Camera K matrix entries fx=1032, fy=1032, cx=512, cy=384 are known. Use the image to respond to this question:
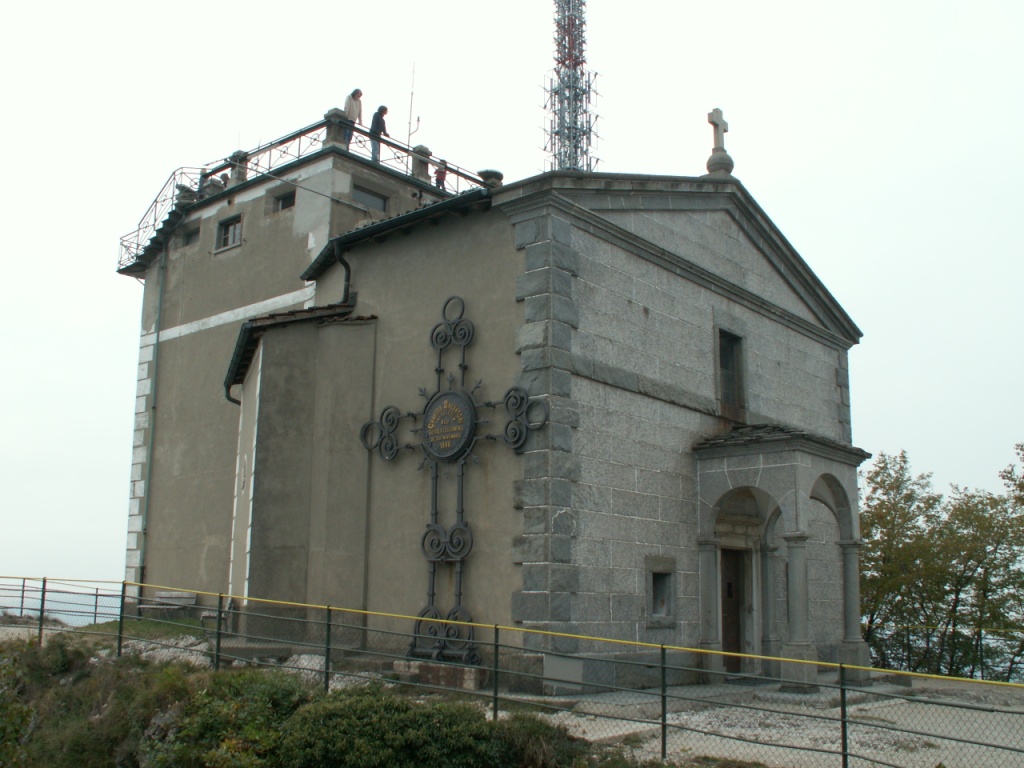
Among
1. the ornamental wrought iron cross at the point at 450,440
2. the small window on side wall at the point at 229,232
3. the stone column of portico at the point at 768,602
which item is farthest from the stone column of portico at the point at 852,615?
the small window on side wall at the point at 229,232

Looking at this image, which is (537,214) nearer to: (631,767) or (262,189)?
(631,767)

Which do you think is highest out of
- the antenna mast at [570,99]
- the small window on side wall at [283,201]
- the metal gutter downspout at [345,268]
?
the antenna mast at [570,99]

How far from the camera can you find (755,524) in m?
15.9

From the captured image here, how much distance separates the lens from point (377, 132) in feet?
69.1

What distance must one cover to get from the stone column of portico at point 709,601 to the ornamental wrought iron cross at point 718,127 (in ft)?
22.1

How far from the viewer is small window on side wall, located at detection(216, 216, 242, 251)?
2064cm

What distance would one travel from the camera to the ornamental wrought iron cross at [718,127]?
1723cm

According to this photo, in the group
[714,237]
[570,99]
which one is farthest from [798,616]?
[570,99]

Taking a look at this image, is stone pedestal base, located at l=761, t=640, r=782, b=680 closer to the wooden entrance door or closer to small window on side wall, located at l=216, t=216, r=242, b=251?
the wooden entrance door

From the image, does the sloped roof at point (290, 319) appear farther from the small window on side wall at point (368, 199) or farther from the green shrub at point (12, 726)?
the green shrub at point (12, 726)

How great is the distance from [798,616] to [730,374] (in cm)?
462

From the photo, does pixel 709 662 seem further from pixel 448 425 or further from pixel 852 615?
pixel 448 425

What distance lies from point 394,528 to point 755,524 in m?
5.64

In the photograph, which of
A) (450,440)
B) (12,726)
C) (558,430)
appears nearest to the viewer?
(12,726)
